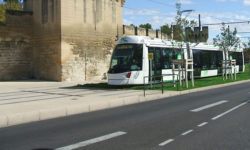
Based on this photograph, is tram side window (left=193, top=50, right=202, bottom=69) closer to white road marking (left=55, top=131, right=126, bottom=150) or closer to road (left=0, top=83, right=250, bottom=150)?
road (left=0, top=83, right=250, bottom=150)

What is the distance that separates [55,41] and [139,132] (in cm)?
1942

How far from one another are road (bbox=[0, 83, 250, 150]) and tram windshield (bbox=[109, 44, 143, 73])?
301 inches

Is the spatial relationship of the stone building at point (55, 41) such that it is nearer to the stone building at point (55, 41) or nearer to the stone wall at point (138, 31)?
the stone building at point (55, 41)

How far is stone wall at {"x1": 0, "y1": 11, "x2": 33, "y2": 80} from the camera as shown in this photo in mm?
24359

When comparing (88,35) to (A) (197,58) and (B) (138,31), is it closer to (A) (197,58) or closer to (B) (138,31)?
(B) (138,31)

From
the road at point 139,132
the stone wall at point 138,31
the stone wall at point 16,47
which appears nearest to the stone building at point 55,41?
the stone wall at point 16,47

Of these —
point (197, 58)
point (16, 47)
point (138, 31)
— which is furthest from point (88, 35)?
point (197, 58)

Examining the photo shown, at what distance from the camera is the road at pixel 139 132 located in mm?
5602

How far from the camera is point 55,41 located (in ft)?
80.5

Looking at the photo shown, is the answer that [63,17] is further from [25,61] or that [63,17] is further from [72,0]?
[25,61]

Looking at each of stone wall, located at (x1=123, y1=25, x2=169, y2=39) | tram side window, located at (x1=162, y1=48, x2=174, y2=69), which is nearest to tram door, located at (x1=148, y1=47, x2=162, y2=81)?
tram side window, located at (x1=162, y1=48, x2=174, y2=69)

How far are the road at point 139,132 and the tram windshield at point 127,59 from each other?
25.1 ft

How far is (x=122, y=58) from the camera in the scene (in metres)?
17.4

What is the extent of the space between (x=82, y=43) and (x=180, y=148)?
71.4ft
